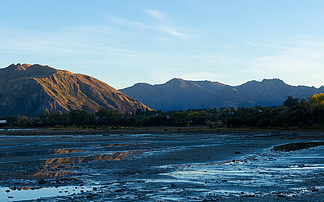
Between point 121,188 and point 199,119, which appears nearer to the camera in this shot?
point 121,188

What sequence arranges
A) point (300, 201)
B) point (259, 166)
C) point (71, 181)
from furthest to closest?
point (259, 166), point (71, 181), point (300, 201)

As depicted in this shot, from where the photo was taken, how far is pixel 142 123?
164m

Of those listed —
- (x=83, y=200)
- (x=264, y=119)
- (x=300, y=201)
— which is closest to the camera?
(x=300, y=201)

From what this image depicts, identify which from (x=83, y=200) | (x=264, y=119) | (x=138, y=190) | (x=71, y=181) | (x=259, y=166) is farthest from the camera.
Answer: (x=264, y=119)

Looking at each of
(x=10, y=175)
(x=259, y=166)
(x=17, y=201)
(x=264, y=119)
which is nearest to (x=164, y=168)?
(x=259, y=166)

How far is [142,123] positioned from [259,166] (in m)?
139

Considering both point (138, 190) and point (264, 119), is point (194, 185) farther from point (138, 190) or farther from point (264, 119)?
point (264, 119)

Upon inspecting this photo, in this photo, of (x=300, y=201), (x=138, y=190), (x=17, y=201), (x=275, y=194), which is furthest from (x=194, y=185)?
(x=17, y=201)

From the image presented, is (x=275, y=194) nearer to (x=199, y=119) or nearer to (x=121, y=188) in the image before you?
(x=121, y=188)

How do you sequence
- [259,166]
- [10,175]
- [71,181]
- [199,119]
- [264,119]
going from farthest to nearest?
[199,119]
[264,119]
[259,166]
[10,175]
[71,181]

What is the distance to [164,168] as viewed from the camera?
25.4 meters

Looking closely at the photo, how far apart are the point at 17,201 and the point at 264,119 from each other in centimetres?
9922

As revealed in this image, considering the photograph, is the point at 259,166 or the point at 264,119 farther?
the point at 264,119

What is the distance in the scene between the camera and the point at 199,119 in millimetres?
156625
